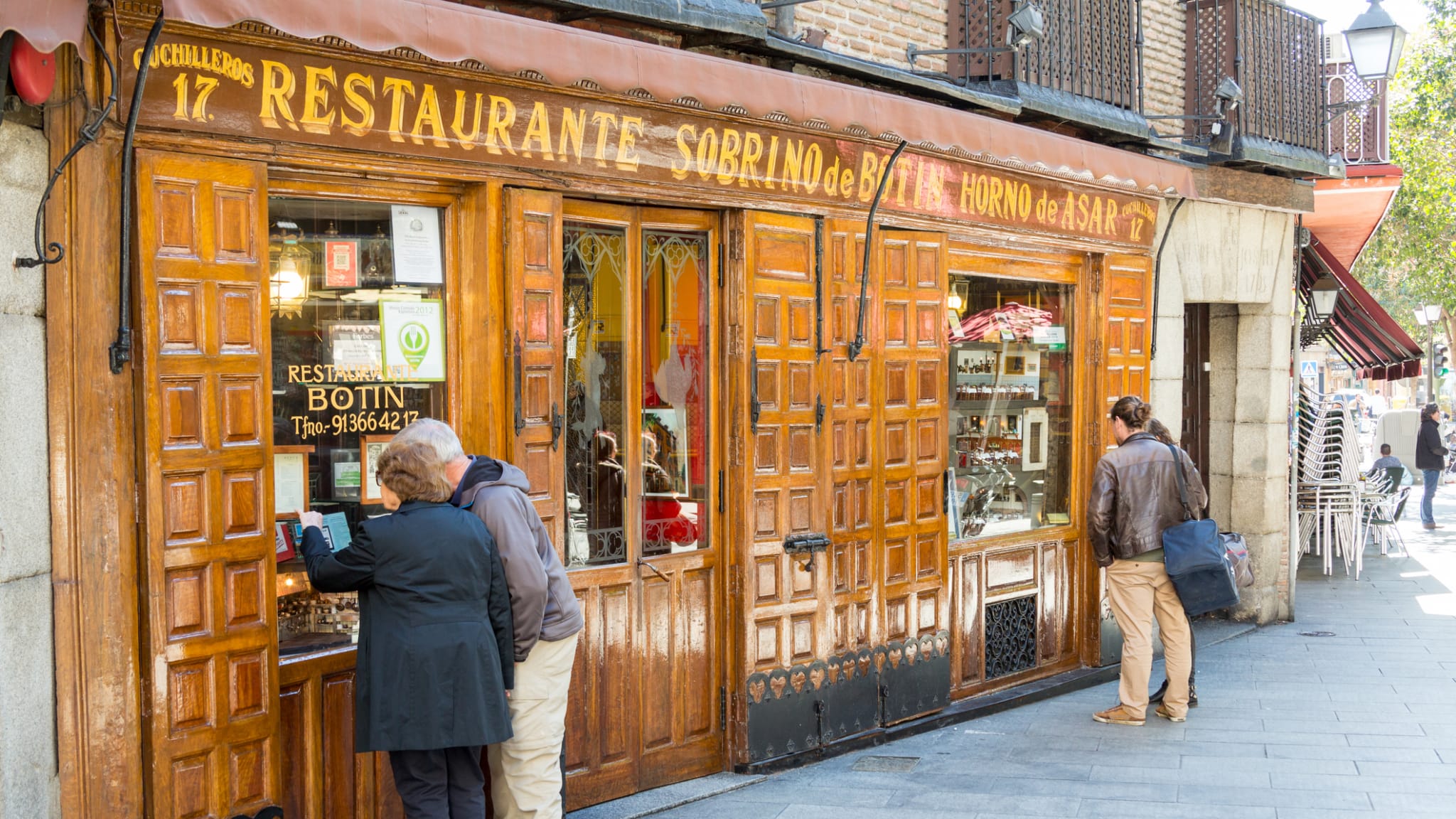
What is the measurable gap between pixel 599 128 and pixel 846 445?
237 centimetres

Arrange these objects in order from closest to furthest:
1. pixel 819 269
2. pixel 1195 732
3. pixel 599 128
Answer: pixel 599 128 < pixel 819 269 < pixel 1195 732

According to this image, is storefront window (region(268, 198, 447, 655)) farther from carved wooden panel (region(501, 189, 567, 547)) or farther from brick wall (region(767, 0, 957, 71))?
brick wall (region(767, 0, 957, 71))

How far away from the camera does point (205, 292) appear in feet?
16.0

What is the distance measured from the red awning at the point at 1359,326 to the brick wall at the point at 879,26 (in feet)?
21.2

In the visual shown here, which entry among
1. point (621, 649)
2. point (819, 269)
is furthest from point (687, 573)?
point (819, 269)

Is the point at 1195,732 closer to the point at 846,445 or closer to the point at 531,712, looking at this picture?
the point at 846,445

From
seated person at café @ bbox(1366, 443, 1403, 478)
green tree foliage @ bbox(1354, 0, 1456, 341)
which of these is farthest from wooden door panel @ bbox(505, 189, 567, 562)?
green tree foliage @ bbox(1354, 0, 1456, 341)

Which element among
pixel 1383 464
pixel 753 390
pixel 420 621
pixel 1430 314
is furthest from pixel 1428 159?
pixel 420 621

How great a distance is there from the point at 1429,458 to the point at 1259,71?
37.0 feet

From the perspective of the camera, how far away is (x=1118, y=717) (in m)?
8.24

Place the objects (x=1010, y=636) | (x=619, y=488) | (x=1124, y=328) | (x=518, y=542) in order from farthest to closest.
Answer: (x=1124, y=328), (x=1010, y=636), (x=619, y=488), (x=518, y=542)

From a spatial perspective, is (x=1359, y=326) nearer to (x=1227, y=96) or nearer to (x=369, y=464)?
(x=1227, y=96)

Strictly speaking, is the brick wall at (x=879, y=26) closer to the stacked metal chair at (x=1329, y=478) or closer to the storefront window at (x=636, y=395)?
the storefront window at (x=636, y=395)

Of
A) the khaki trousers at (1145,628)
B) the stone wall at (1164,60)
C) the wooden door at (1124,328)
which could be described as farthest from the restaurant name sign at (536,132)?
the stone wall at (1164,60)
